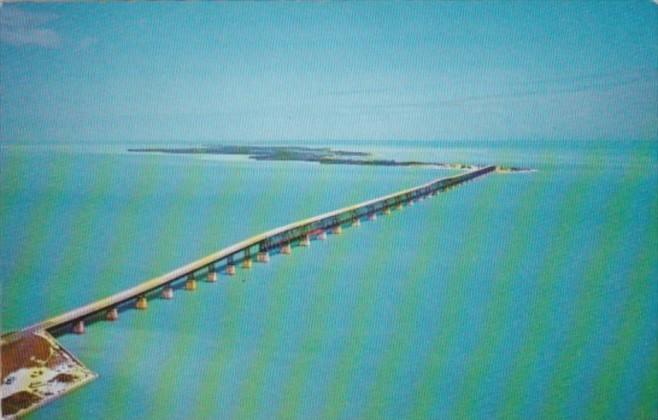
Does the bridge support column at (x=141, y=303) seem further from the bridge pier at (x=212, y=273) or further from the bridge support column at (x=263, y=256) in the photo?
the bridge support column at (x=263, y=256)

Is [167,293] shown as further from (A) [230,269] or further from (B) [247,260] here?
(B) [247,260]

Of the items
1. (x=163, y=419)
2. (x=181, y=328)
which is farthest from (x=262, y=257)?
(x=163, y=419)

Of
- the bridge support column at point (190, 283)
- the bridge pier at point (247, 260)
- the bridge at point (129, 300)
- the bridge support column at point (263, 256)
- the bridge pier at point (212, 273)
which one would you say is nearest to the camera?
the bridge at point (129, 300)

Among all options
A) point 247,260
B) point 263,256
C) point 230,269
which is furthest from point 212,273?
point 263,256

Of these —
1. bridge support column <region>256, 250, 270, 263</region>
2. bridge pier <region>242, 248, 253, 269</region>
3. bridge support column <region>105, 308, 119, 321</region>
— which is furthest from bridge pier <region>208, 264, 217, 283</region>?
bridge support column <region>105, 308, 119, 321</region>

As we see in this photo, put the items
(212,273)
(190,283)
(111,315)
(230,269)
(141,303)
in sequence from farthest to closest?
1. (230,269)
2. (212,273)
3. (190,283)
4. (141,303)
5. (111,315)

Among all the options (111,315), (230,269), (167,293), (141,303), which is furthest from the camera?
(230,269)

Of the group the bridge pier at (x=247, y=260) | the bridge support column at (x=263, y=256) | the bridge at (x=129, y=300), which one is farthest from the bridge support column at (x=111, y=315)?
the bridge support column at (x=263, y=256)
